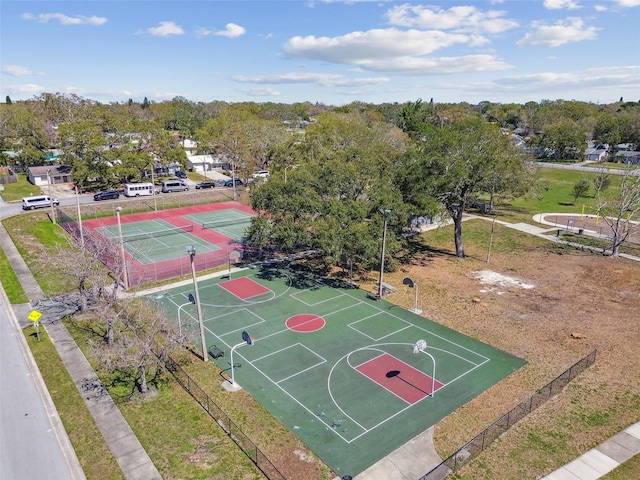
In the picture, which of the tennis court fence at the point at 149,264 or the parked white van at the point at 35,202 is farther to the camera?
the parked white van at the point at 35,202

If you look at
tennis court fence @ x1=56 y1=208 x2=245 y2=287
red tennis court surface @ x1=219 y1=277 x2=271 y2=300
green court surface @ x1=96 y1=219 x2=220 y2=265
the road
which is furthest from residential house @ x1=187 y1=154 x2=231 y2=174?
the road

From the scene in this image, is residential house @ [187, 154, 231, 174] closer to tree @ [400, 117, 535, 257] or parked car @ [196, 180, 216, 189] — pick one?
parked car @ [196, 180, 216, 189]

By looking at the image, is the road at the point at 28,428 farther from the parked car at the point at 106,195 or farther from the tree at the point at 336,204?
the parked car at the point at 106,195

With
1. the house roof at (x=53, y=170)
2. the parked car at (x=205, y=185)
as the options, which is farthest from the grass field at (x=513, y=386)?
the house roof at (x=53, y=170)

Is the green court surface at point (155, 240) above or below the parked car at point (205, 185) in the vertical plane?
below

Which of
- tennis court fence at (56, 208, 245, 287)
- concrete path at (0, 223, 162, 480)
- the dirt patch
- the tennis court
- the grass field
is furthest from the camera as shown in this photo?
the tennis court

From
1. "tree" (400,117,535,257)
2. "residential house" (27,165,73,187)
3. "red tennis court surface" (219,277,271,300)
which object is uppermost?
"tree" (400,117,535,257)

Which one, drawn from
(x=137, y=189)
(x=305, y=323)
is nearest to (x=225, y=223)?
(x=137, y=189)
